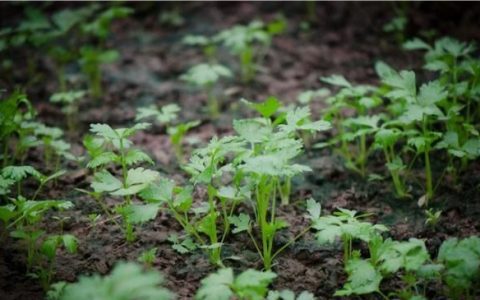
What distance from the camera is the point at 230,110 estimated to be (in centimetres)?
345

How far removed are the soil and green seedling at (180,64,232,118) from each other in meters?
0.08

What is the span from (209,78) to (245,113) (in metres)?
0.43

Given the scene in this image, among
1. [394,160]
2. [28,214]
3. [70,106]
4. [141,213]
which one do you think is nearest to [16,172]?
[28,214]

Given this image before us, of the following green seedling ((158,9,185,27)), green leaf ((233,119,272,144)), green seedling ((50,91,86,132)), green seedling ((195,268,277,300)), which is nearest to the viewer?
green seedling ((195,268,277,300))

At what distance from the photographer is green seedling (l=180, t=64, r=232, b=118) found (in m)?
3.11

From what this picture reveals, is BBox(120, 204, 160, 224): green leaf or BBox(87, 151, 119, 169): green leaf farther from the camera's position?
BBox(87, 151, 119, 169): green leaf

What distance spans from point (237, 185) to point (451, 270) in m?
0.92

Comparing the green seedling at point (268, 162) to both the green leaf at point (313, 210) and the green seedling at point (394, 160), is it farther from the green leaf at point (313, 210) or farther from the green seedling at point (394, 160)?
the green seedling at point (394, 160)

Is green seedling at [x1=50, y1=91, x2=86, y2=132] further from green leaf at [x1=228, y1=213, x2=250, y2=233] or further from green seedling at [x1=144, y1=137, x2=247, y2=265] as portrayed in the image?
green leaf at [x1=228, y1=213, x2=250, y2=233]

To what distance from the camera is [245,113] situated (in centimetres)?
339

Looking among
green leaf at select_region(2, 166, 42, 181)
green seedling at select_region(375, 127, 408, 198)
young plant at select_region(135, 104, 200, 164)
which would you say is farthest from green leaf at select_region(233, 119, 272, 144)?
green leaf at select_region(2, 166, 42, 181)

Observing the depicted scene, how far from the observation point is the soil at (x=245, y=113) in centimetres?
212

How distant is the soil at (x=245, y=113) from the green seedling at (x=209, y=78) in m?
0.08

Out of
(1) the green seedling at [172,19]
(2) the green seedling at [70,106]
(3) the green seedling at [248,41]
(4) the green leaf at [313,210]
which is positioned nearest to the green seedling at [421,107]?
(4) the green leaf at [313,210]
